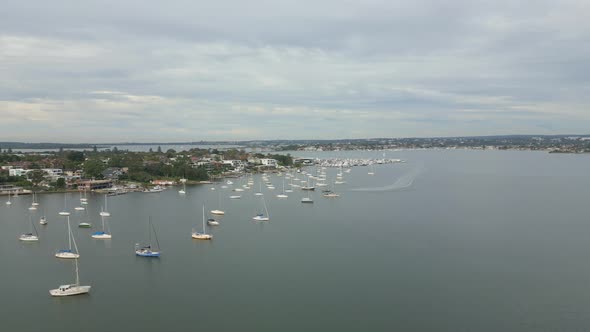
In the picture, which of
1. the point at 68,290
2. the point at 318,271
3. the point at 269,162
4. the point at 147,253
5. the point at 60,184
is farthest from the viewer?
the point at 269,162

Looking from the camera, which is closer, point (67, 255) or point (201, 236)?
point (67, 255)

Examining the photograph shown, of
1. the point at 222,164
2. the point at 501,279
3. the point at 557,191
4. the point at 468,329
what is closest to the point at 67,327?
the point at 468,329

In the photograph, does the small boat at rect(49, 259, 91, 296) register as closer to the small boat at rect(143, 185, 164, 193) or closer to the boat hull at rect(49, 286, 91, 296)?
the boat hull at rect(49, 286, 91, 296)

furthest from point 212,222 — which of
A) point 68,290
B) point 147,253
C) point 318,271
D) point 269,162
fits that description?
point 269,162

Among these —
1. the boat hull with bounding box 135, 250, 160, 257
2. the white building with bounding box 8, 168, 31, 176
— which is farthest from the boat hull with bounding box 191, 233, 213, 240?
the white building with bounding box 8, 168, 31, 176

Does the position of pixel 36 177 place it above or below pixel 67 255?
above

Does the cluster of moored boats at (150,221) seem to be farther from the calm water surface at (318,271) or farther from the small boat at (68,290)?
the calm water surface at (318,271)

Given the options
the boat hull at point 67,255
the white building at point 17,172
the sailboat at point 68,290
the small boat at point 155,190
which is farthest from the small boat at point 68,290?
the white building at point 17,172

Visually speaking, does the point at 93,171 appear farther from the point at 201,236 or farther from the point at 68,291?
the point at 68,291

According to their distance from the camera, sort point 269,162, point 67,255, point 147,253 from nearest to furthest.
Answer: point 67,255 < point 147,253 < point 269,162
